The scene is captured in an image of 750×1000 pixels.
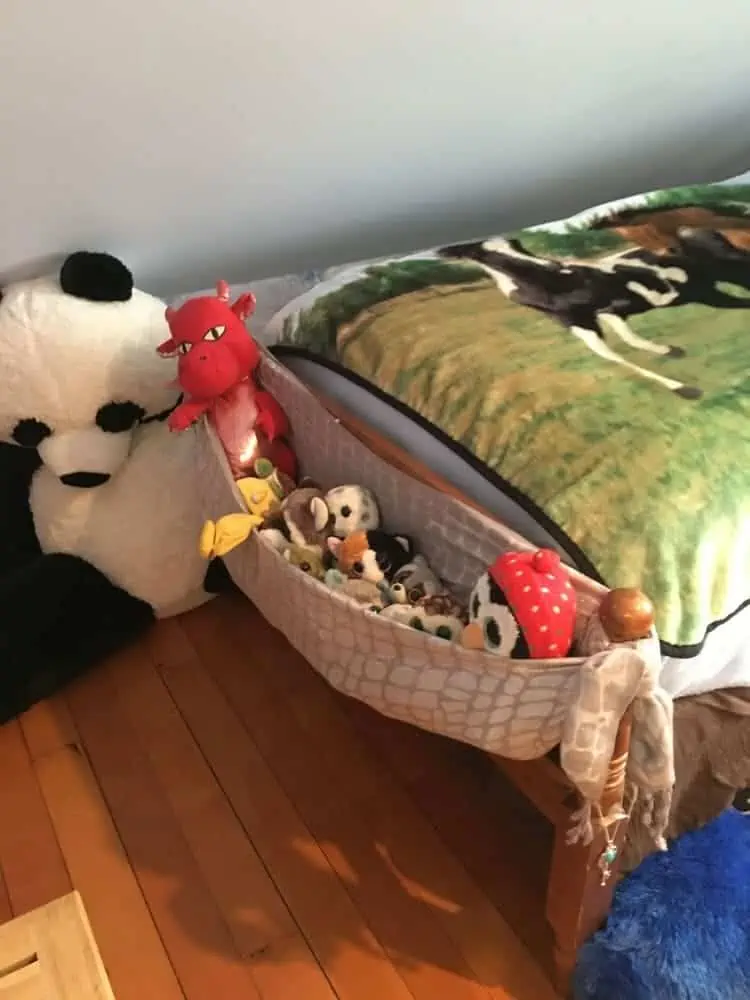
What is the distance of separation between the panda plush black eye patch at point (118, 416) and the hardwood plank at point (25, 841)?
1.66 feet

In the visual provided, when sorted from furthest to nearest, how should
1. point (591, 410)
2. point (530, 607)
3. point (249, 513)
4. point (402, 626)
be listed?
point (249, 513) → point (591, 410) → point (402, 626) → point (530, 607)

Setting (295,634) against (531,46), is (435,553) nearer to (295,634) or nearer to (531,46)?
(295,634)

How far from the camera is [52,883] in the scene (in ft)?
4.55

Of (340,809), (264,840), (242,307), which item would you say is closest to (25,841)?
(264,840)

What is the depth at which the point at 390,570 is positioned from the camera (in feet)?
4.08

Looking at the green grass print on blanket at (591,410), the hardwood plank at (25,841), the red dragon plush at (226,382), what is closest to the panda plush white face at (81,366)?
the red dragon plush at (226,382)

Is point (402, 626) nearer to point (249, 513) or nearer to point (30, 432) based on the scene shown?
point (249, 513)

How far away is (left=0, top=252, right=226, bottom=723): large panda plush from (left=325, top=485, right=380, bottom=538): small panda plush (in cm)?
44

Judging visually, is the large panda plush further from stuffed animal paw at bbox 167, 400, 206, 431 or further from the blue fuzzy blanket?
the blue fuzzy blanket

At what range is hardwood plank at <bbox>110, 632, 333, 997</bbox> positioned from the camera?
132cm

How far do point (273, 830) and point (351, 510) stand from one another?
1.63 feet

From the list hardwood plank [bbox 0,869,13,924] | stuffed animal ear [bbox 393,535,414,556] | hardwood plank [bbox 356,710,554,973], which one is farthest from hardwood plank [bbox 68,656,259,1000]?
stuffed animal ear [bbox 393,535,414,556]

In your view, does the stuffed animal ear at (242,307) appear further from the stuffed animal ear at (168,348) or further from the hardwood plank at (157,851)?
the hardwood plank at (157,851)

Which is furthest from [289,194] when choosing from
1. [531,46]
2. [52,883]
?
[52,883]
